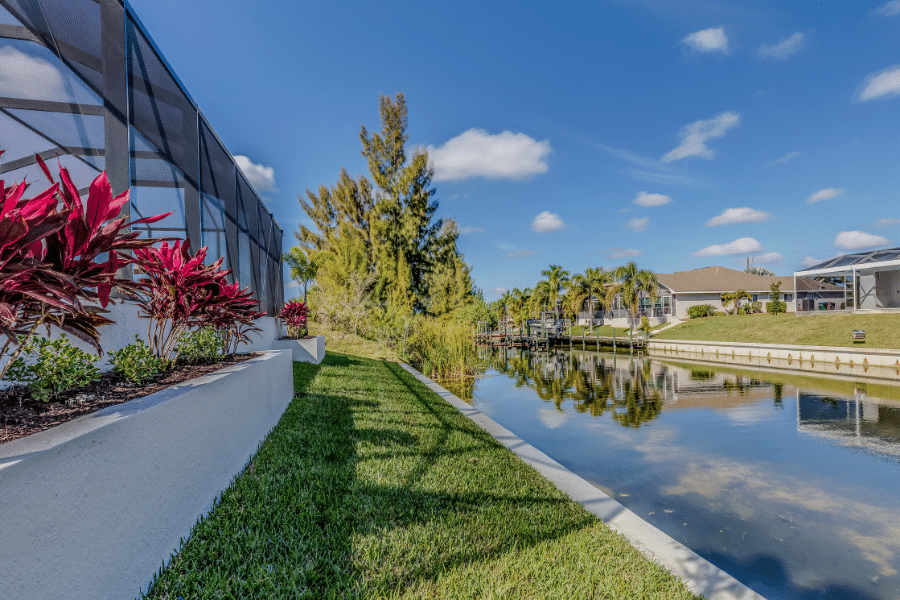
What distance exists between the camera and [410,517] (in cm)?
248

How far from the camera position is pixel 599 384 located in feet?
40.7

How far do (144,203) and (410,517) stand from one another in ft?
12.0

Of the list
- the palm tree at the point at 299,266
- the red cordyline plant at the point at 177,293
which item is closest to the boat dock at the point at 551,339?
the palm tree at the point at 299,266

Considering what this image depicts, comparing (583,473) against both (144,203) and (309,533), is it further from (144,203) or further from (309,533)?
(144,203)

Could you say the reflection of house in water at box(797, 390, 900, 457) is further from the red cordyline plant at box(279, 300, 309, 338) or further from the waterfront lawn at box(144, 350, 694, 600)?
the red cordyline plant at box(279, 300, 309, 338)

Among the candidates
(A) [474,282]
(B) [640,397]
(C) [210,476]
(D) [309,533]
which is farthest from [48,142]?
(A) [474,282]

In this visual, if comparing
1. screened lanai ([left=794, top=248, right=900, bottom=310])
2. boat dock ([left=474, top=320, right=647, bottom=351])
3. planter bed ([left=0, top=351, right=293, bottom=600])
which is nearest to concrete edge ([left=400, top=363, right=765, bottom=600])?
planter bed ([left=0, top=351, right=293, bottom=600])

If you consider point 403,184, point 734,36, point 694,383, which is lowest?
point 694,383

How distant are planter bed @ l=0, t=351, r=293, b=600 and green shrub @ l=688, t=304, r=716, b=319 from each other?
34873 millimetres

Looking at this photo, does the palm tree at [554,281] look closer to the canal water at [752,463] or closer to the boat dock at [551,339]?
the boat dock at [551,339]

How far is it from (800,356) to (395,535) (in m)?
20.7

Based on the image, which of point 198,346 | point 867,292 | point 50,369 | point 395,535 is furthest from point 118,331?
point 867,292

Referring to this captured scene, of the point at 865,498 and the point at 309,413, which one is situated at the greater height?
the point at 309,413

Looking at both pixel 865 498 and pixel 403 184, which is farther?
pixel 403 184
